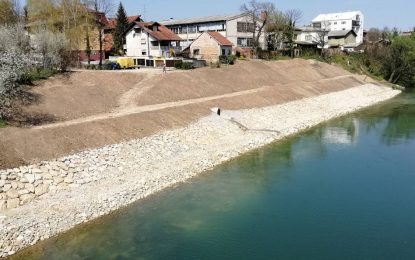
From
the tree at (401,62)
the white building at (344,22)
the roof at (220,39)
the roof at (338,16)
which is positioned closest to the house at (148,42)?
the roof at (220,39)

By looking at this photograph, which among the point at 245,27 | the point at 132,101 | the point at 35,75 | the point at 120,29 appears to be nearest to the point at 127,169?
the point at 132,101

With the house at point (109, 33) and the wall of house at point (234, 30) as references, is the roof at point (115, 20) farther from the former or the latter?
the wall of house at point (234, 30)

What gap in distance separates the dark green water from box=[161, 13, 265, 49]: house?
137ft

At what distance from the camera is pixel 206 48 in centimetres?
6500

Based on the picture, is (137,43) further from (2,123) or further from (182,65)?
(2,123)

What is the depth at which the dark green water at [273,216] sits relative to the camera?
17.8 m

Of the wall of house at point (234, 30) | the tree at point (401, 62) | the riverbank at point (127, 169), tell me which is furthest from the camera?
the tree at point (401, 62)

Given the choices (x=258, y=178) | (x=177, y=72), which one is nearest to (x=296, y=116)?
(x=177, y=72)

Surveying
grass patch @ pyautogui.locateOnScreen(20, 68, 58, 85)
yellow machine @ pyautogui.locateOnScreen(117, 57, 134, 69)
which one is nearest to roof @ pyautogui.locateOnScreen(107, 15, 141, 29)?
yellow machine @ pyautogui.locateOnScreen(117, 57, 134, 69)

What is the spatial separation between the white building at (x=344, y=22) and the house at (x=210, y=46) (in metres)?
61.8

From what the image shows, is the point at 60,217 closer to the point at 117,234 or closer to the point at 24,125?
the point at 117,234

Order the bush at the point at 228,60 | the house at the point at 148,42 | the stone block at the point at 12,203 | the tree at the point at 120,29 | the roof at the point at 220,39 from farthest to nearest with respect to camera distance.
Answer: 1. the tree at the point at 120,29
2. the roof at the point at 220,39
3. the house at the point at 148,42
4. the bush at the point at 228,60
5. the stone block at the point at 12,203

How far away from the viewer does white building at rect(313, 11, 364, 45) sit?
119 meters

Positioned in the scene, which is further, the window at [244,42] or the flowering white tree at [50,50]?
the window at [244,42]
